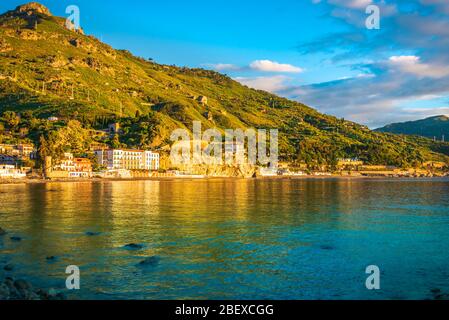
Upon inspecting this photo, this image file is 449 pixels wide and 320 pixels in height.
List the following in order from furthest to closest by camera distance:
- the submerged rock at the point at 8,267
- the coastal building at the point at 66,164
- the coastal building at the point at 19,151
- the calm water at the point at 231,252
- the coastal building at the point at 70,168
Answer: the coastal building at the point at 19,151 → the coastal building at the point at 66,164 → the coastal building at the point at 70,168 → the submerged rock at the point at 8,267 → the calm water at the point at 231,252

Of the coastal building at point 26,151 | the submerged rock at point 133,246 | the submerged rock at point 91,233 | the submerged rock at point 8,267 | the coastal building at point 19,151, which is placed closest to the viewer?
the submerged rock at point 8,267

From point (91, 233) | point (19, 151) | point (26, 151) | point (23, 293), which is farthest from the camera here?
point (26, 151)

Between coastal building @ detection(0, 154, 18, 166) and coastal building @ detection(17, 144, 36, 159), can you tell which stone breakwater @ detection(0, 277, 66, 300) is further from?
coastal building @ detection(17, 144, 36, 159)

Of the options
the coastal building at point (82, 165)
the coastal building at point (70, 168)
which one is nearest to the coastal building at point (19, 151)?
the coastal building at point (70, 168)

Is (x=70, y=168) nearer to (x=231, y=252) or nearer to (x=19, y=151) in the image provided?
(x=19, y=151)

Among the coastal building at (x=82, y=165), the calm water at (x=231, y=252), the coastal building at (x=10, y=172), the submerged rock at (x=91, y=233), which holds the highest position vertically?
the coastal building at (x=82, y=165)

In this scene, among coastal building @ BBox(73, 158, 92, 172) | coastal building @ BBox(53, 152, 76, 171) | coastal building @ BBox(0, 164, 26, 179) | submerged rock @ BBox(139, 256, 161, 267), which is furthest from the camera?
coastal building @ BBox(73, 158, 92, 172)

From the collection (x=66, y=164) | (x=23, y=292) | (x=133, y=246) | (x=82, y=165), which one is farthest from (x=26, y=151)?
(x=23, y=292)

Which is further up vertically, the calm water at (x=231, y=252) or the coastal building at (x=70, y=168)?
the coastal building at (x=70, y=168)

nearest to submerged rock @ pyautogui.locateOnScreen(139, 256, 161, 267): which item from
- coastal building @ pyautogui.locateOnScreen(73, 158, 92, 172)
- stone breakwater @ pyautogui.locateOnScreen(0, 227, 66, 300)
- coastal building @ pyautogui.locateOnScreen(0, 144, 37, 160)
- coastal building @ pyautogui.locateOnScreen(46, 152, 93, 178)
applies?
stone breakwater @ pyautogui.locateOnScreen(0, 227, 66, 300)

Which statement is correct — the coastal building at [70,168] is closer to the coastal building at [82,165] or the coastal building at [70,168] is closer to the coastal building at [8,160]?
the coastal building at [82,165]
